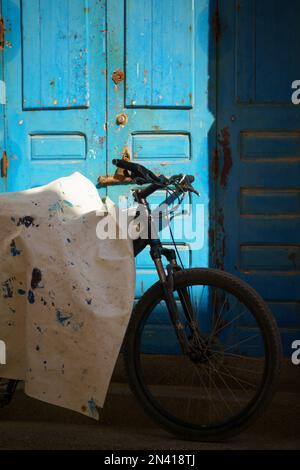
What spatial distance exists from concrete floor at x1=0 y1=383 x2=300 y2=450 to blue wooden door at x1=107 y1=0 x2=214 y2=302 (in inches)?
26.4

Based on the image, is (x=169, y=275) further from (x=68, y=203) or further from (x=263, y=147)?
(x=263, y=147)

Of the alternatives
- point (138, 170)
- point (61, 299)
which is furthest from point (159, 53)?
point (61, 299)

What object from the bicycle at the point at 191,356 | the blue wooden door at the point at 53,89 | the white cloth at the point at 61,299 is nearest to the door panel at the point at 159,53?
the blue wooden door at the point at 53,89

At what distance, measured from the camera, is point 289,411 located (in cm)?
321

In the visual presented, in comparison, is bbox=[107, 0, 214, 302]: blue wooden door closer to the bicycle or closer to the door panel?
the door panel

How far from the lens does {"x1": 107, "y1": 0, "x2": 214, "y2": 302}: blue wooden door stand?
370 centimetres

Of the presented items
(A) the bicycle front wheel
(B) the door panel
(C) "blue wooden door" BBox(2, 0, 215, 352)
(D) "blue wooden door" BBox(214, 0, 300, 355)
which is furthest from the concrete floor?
(B) the door panel

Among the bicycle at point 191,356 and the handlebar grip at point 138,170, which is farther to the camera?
the handlebar grip at point 138,170

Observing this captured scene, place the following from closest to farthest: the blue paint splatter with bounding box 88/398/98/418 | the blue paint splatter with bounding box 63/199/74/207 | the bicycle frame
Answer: the blue paint splatter with bounding box 88/398/98/418 < the bicycle frame < the blue paint splatter with bounding box 63/199/74/207

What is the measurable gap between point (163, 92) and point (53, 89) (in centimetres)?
70

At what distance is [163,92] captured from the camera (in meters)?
3.73

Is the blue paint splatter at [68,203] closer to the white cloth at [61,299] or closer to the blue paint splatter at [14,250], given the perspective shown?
the white cloth at [61,299]

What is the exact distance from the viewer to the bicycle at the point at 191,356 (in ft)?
8.52

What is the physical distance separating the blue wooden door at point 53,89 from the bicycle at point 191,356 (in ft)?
3.70
